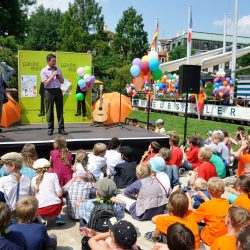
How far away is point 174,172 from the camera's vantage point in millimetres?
5492

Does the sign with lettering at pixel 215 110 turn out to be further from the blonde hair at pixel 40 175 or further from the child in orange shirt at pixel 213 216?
the blonde hair at pixel 40 175

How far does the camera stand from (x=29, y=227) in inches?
113

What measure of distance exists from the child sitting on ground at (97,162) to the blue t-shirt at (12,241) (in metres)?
2.75

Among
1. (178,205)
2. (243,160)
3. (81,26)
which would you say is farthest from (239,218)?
(81,26)

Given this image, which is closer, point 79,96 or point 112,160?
point 112,160

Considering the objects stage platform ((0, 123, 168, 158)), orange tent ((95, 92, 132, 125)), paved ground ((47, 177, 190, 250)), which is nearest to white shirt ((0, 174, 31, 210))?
paved ground ((47, 177, 190, 250))

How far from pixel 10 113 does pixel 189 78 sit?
16.6ft

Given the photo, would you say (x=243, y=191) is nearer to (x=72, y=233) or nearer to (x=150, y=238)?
(x=150, y=238)

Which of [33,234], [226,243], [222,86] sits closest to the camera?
[226,243]

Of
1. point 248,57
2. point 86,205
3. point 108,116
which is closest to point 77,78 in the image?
point 108,116

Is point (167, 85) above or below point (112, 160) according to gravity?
above

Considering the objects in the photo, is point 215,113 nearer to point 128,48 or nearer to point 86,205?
point 86,205

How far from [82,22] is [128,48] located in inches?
310

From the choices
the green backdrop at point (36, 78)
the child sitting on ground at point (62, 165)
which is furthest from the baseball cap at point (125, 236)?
the green backdrop at point (36, 78)
